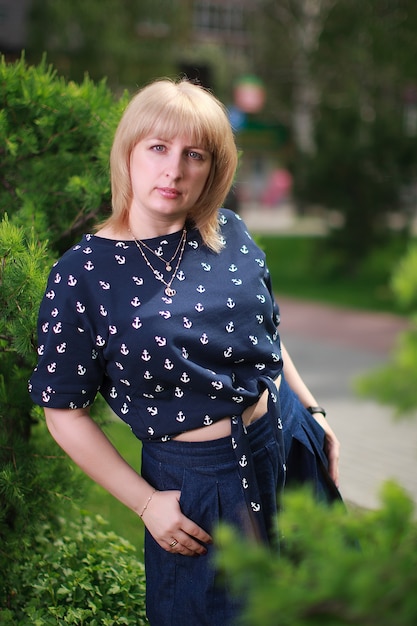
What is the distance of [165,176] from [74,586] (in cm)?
138

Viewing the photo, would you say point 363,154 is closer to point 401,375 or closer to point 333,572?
point 401,375

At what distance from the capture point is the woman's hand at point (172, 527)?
207cm

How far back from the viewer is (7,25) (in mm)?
18219

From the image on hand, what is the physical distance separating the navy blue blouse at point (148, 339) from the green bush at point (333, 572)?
96 centimetres

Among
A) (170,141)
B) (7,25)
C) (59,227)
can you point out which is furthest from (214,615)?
(7,25)

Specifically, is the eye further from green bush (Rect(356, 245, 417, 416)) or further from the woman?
green bush (Rect(356, 245, 417, 416))

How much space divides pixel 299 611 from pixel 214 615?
47.8 inches

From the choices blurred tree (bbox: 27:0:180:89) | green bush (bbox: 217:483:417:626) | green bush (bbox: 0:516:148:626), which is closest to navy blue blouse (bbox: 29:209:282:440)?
green bush (bbox: 0:516:148:626)

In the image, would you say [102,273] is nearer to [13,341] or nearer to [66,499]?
[13,341]

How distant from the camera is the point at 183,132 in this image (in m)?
2.09

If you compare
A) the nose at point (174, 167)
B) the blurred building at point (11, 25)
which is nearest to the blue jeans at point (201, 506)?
the nose at point (174, 167)

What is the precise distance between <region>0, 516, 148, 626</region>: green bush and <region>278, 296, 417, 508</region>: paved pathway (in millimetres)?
847

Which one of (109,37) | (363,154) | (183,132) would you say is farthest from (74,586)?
(109,37)

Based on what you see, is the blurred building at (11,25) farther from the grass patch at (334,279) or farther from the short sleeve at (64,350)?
the short sleeve at (64,350)
